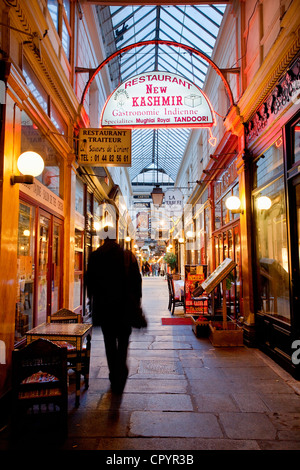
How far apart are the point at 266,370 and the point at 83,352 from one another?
2950mm

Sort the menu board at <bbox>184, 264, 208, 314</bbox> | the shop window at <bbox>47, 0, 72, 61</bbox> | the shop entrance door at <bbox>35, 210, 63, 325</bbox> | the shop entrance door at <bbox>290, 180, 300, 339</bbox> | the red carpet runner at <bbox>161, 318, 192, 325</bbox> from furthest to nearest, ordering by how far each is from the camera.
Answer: the menu board at <bbox>184, 264, 208, 314</bbox> < the red carpet runner at <bbox>161, 318, 192, 325</bbox> < the shop window at <bbox>47, 0, 72, 61</bbox> < the shop entrance door at <bbox>35, 210, 63, 325</bbox> < the shop entrance door at <bbox>290, 180, 300, 339</bbox>

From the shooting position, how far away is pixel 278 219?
5711mm

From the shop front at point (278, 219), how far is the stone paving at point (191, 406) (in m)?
0.63

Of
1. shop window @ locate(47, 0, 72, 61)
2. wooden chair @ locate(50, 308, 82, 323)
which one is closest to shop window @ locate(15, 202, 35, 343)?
wooden chair @ locate(50, 308, 82, 323)

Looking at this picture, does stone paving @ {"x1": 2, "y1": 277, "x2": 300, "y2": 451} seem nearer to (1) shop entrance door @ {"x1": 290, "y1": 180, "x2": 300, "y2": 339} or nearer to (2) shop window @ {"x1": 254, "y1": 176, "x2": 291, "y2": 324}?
(1) shop entrance door @ {"x1": 290, "y1": 180, "x2": 300, "y2": 339}

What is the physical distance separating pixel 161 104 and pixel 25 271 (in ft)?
14.2

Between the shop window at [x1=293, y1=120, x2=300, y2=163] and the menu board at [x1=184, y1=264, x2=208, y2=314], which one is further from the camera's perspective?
the menu board at [x1=184, y1=264, x2=208, y2=314]

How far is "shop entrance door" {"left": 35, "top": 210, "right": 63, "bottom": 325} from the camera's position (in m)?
5.79

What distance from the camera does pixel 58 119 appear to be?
22.1 ft

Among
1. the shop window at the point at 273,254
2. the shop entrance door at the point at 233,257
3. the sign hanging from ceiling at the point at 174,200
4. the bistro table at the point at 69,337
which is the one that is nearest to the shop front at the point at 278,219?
the shop window at the point at 273,254

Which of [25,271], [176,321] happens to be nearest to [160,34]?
[176,321]

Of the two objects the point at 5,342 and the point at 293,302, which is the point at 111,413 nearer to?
the point at 5,342

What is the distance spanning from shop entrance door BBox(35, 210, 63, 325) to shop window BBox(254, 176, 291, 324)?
4.19 metres

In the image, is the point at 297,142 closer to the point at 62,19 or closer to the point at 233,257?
the point at 233,257
